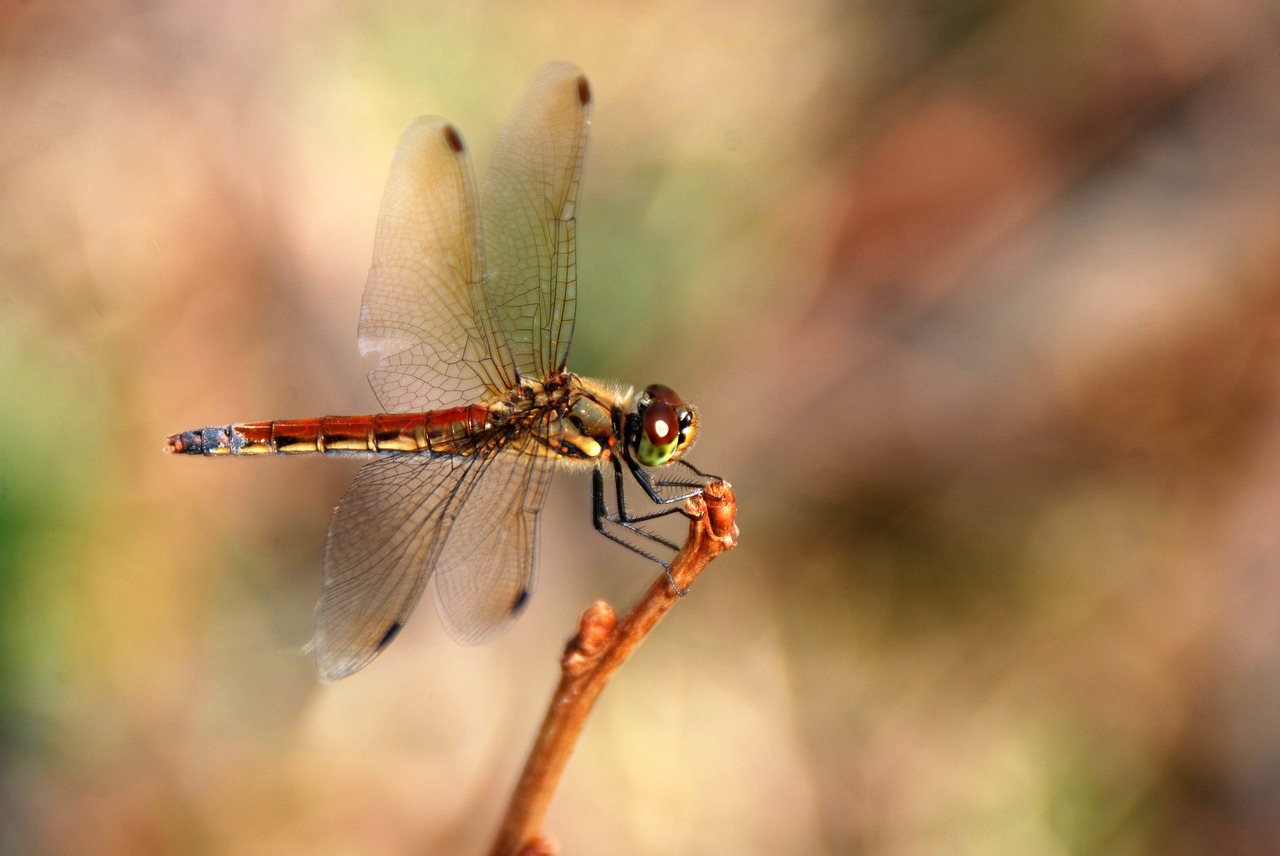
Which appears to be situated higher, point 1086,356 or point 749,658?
point 1086,356

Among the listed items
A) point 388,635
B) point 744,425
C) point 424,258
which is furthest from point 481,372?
point 744,425

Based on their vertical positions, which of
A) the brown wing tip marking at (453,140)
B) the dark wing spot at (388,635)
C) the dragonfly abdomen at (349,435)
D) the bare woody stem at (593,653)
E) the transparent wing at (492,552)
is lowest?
the bare woody stem at (593,653)

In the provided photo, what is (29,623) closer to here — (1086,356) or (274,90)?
(274,90)

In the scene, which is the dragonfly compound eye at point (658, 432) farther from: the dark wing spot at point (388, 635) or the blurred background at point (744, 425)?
the blurred background at point (744, 425)

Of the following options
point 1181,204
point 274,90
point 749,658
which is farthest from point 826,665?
point 274,90

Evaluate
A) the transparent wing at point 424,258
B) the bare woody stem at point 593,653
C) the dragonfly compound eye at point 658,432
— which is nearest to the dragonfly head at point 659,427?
the dragonfly compound eye at point 658,432

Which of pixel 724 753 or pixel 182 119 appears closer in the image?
pixel 724 753

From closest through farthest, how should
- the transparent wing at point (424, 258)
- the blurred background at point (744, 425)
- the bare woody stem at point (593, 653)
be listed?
1. the bare woody stem at point (593, 653)
2. the transparent wing at point (424, 258)
3. the blurred background at point (744, 425)
